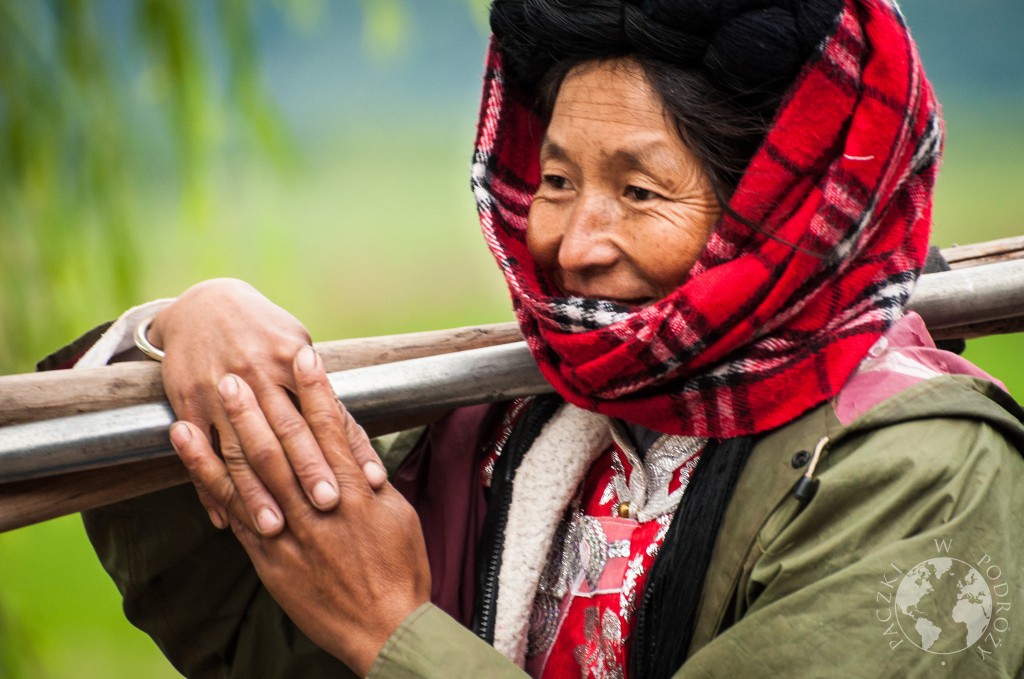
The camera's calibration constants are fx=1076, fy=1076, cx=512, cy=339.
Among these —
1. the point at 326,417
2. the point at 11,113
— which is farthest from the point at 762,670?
the point at 11,113

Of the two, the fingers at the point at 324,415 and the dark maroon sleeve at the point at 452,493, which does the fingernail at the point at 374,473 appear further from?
the dark maroon sleeve at the point at 452,493

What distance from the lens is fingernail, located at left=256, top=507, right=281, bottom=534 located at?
125cm

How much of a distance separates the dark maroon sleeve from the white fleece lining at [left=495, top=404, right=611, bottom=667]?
0.40 feet

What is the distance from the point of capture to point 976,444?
120 cm

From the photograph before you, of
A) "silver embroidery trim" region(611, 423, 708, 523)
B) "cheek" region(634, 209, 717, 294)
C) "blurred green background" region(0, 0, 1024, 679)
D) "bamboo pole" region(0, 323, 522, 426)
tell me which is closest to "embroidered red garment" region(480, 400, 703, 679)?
"silver embroidery trim" region(611, 423, 708, 523)

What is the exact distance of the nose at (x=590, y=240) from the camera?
1.36 meters

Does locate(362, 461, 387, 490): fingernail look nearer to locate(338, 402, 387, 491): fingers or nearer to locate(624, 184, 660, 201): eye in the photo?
locate(338, 402, 387, 491): fingers

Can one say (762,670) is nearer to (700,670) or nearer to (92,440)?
(700,670)

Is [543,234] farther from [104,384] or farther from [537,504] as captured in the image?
[104,384]

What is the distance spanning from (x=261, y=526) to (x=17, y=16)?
1026 mm

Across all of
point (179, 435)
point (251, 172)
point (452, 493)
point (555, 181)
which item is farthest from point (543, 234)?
point (251, 172)
